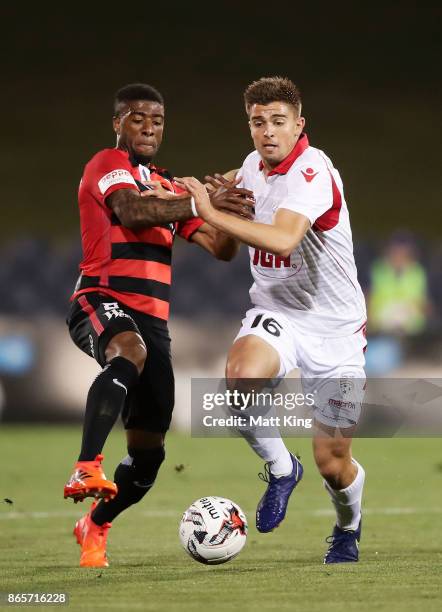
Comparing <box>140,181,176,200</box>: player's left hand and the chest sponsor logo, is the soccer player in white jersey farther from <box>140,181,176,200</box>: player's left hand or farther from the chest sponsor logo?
the chest sponsor logo

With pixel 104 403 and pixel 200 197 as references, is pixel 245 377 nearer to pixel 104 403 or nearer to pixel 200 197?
pixel 104 403

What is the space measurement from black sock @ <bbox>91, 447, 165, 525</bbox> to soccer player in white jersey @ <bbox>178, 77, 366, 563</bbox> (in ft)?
1.86

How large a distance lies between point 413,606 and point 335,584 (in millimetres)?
723

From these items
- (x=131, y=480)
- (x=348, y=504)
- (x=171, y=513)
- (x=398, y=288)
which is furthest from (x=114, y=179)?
(x=398, y=288)

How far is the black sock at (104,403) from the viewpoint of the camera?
6077 mm

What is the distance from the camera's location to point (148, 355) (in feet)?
22.7

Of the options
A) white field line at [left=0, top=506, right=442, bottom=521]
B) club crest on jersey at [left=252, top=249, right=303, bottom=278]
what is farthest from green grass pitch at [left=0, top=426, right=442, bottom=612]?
club crest on jersey at [left=252, top=249, right=303, bottom=278]

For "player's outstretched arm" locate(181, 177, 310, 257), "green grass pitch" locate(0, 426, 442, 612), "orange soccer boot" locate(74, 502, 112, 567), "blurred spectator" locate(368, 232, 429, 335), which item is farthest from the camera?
"blurred spectator" locate(368, 232, 429, 335)

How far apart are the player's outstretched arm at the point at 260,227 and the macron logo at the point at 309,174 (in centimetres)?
28

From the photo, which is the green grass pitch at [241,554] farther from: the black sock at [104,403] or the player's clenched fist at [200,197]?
the player's clenched fist at [200,197]

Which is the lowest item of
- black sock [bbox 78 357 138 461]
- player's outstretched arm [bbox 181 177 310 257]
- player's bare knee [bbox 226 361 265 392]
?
black sock [bbox 78 357 138 461]

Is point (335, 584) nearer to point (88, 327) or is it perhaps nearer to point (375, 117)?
point (88, 327)

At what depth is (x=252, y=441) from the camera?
7.04 meters

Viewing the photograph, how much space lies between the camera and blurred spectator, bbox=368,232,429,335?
20531 mm
